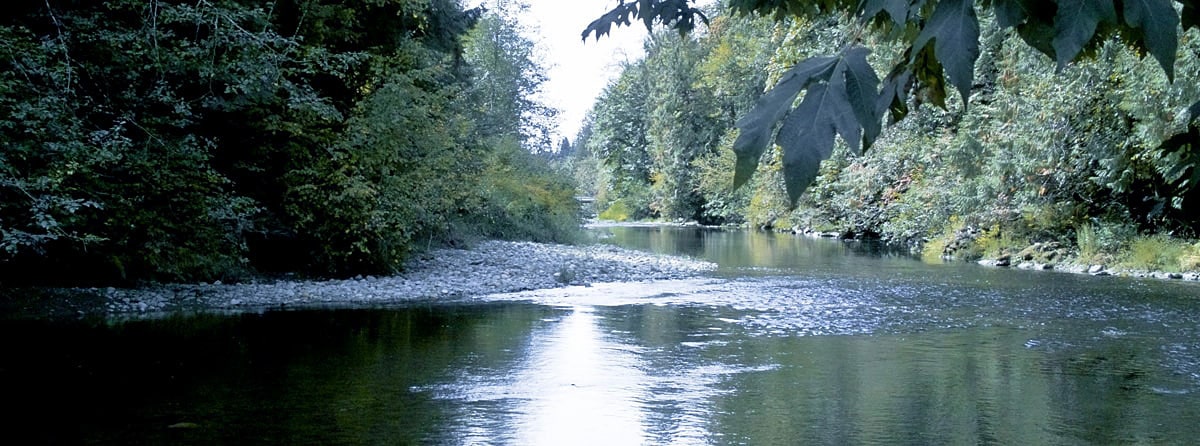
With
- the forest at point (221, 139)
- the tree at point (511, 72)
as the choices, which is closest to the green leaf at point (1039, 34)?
the forest at point (221, 139)

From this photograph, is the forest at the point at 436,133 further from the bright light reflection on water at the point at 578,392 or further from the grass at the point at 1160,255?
the bright light reflection on water at the point at 578,392

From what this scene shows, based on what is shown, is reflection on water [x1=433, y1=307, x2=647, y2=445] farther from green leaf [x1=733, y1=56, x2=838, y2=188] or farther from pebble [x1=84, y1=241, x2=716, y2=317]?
green leaf [x1=733, y1=56, x2=838, y2=188]

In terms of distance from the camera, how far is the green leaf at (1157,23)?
1.35 meters

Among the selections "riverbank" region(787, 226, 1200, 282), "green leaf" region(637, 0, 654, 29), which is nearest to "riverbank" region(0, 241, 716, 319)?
"riverbank" region(787, 226, 1200, 282)

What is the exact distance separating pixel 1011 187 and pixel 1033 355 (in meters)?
14.5

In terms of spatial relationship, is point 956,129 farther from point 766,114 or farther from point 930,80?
point 766,114

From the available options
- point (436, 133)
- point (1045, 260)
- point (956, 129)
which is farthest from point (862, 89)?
point (956, 129)

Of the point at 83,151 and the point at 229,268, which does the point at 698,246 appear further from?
the point at 83,151

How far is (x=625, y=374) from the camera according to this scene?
28.1ft

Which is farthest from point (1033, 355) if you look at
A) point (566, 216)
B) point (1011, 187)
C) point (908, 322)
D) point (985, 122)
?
point (566, 216)

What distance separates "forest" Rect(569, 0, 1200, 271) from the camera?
138 centimetres

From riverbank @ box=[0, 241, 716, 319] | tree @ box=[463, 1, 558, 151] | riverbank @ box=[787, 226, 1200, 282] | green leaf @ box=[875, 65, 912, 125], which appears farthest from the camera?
tree @ box=[463, 1, 558, 151]

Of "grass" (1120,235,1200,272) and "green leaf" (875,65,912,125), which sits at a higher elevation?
"green leaf" (875,65,912,125)

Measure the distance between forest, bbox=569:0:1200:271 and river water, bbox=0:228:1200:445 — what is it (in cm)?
166
